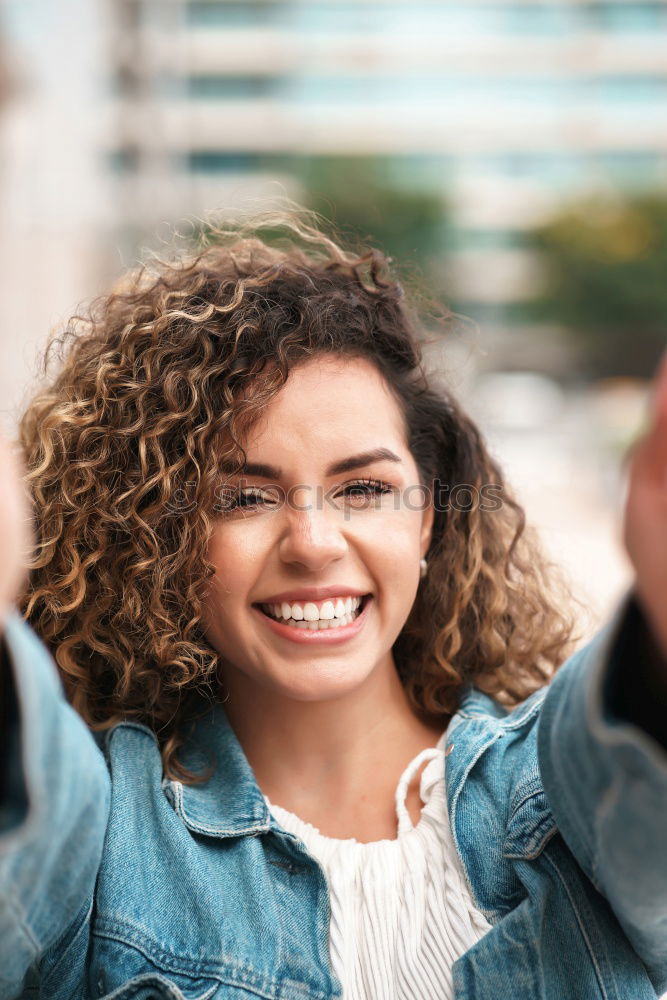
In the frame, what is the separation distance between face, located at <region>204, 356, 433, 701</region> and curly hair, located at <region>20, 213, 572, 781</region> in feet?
0.14

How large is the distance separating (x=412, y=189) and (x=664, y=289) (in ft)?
30.7

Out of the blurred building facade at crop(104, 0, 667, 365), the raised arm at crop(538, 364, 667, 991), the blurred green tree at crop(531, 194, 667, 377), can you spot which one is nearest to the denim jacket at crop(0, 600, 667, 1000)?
the raised arm at crop(538, 364, 667, 991)

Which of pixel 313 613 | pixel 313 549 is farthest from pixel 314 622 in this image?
pixel 313 549

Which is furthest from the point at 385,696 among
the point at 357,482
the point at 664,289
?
the point at 664,289

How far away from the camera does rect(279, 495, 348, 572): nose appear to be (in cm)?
171

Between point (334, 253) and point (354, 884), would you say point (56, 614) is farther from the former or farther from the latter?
point (334, 253)

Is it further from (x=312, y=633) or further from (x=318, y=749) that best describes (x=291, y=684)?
(x=318, y=749)

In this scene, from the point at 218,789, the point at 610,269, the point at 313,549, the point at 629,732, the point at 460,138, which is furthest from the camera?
the point at 460,138

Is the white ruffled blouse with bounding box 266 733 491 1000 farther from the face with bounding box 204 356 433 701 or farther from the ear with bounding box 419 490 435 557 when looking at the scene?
the ear with bounding box 419 490 435 557

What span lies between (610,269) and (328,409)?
37061 mm

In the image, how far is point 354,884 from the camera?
1758 mm

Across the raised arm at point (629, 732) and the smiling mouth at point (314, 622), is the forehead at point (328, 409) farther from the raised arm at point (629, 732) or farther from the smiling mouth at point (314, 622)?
the raised arm at point (629, 732)

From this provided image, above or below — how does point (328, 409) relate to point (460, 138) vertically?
below

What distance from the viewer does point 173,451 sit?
189 cm
